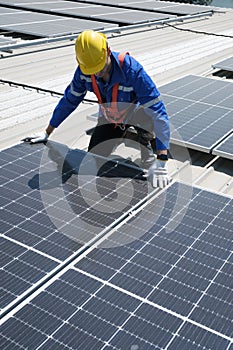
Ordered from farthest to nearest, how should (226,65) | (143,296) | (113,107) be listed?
(226,65), (113,107), (143,296)

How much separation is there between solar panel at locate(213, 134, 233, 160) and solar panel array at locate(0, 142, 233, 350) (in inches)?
56.6

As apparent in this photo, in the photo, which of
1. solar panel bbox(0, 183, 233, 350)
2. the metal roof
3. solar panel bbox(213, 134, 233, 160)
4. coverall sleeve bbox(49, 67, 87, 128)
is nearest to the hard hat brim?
coverall sleeve bbox(49, 67, 87, 128)

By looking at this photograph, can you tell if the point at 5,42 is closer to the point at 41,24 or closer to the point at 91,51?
the point at 41,24

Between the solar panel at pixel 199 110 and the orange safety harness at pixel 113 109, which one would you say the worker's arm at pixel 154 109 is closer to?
the orange safety harness at pixel 113 109

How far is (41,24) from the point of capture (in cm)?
1742

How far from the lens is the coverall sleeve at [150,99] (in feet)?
19.7

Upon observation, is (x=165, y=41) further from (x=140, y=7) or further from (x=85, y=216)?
(x=85, y=216)

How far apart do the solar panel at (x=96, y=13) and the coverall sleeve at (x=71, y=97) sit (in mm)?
13183

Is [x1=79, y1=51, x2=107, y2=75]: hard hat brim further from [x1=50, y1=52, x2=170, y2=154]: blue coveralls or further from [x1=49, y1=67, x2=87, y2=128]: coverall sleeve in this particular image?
[x1=49, y1=67, x2=87, y2=128]: coverall sleeve

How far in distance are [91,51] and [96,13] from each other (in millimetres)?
16763

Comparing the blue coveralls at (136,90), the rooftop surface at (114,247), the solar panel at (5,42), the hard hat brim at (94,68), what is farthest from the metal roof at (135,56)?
Answer: the hard hat brim at (94,68)

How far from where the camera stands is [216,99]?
975 cm

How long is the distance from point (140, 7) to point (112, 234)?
70.8 ft

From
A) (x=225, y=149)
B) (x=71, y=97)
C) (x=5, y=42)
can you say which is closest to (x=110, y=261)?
(x=71, y=97)
